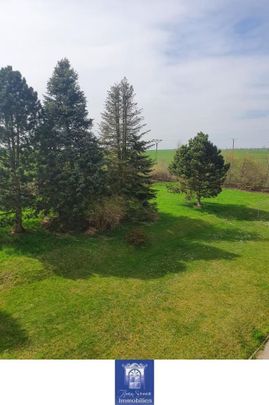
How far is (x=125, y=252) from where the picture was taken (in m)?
24.9

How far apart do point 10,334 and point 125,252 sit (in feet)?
38.2

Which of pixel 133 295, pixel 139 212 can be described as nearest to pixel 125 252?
pixel 133 295

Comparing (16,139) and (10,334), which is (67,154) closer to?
(16,139)

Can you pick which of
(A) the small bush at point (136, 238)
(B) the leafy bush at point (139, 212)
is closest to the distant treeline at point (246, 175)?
(B) the leafy bush at point (139, 212)

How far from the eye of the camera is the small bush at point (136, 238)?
86.7ft

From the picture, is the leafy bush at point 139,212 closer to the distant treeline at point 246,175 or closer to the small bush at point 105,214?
the small bush at point 105,214

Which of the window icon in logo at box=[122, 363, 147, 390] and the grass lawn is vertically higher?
the window icon in logo at box=[122, 363, 147, 390]

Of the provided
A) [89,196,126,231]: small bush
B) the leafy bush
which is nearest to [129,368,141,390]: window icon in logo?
[89,196,126,231]: small bush

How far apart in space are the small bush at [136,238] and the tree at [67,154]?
13.6 feet

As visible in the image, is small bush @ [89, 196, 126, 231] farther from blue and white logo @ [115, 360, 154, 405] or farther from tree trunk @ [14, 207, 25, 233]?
blue and white logo @ [115, 360, 154, 405]

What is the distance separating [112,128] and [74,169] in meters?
9.45

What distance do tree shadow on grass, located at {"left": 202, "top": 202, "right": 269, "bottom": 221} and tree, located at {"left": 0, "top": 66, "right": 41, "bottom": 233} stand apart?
22.6 meters

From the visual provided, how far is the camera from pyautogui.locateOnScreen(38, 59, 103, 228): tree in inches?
1030

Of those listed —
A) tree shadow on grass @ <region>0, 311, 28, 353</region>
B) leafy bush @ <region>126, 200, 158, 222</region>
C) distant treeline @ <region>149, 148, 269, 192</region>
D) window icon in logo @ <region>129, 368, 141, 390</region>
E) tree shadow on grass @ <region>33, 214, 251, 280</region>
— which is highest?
distant treeline @ <region>149, 148, 269, 192</region>
